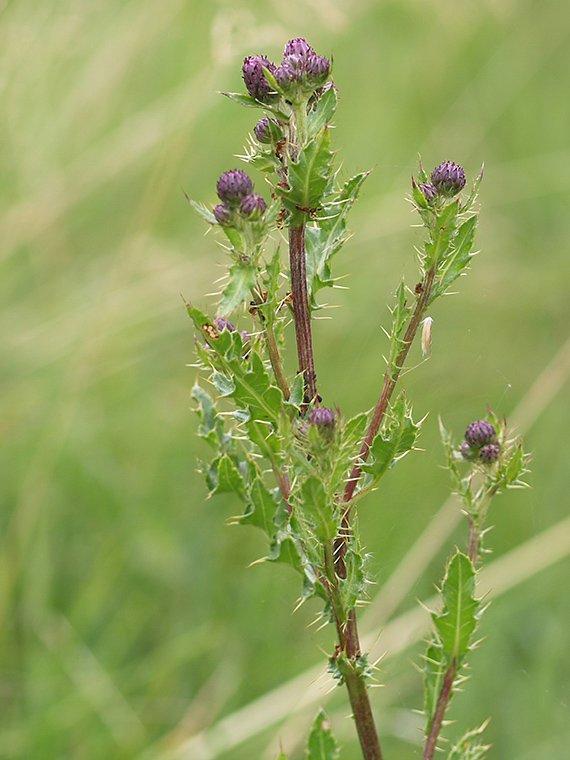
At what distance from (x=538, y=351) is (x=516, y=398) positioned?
29.8 inches

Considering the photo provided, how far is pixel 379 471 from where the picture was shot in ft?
5.48

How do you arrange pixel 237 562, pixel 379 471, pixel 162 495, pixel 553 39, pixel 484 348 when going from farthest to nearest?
pixel 553 39 → pixel 484 348 → pixel 162 495 → pixel 237 562 → pixel 379 471

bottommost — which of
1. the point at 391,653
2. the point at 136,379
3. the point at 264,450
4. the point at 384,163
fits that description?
the point at 391,653

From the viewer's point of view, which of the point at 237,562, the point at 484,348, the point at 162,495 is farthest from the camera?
the point at 484,348

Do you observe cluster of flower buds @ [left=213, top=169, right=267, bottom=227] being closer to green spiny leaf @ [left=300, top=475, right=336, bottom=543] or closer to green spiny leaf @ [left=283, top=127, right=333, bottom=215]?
green spiny leaf @ [left=283, top=127, right=333, bottom=215]

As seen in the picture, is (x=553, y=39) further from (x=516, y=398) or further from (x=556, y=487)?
(x=556, y=487)

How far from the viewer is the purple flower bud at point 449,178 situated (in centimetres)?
161

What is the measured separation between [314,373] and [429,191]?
17.6 inches

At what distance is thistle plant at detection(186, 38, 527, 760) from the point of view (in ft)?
4.91

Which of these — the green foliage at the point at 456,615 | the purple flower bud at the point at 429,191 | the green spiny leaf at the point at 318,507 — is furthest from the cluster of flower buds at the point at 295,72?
the green foliage at the point at 456,615

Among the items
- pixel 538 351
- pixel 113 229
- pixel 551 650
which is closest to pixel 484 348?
pixel 538 351

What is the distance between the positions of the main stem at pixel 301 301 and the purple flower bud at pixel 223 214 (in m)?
0.14

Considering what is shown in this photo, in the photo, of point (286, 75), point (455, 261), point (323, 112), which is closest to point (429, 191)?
point (455, 261)

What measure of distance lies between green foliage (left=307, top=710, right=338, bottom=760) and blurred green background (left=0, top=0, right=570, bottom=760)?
0.68 meters
